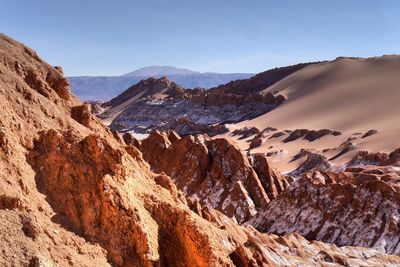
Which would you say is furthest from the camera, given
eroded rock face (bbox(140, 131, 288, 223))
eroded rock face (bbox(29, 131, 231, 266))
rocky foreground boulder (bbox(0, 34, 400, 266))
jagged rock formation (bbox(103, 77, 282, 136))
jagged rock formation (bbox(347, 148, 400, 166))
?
jagged rock formation (bbox(103, 77, 282, 136))

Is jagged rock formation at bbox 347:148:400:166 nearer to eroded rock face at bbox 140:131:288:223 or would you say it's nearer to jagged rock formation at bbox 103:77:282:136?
eroded rock face at bbox 140:131:288:223

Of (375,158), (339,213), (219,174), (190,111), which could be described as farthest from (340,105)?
(339,213)

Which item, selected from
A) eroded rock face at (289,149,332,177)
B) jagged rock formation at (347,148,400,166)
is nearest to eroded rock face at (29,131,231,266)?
jagged rock formation at (347,148,400,166)

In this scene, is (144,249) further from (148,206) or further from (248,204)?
(248,204)

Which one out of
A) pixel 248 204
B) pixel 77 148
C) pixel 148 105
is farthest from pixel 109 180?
pixel 148 105

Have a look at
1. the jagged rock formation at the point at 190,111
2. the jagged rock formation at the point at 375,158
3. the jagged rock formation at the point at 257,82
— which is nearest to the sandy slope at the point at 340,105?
the jagged rock formation at the point at 375,158

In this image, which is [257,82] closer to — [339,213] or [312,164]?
[312,164]
